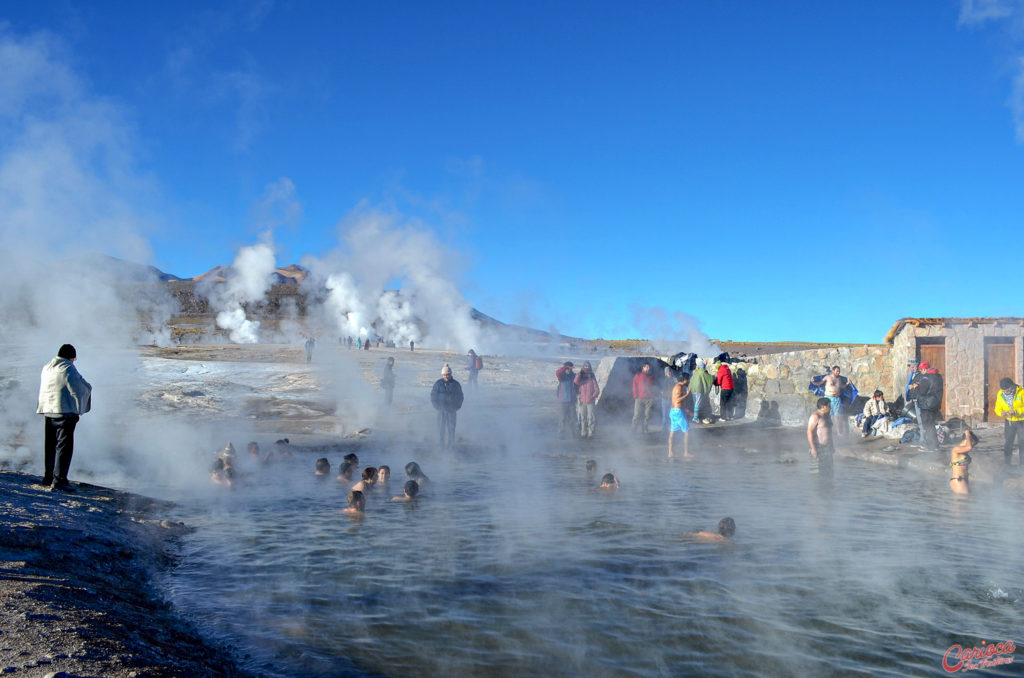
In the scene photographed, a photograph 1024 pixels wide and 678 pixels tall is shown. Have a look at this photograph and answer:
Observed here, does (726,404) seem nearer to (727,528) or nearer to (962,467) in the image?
(962,467)

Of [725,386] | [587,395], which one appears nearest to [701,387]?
[725,386]

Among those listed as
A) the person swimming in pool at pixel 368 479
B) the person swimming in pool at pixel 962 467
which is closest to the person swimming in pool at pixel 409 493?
the person swimming in pool at pixel 368 479

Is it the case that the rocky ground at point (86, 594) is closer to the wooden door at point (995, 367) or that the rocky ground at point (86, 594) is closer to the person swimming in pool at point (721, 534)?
the person swimming in pool at point (721, 534)

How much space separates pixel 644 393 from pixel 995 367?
739 cm

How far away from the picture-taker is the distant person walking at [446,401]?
43.6 feet

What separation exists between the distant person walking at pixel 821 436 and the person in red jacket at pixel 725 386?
6599 mm

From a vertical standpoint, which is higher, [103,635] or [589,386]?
[589,386]

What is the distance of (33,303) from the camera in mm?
13992

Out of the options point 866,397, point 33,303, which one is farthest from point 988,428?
point 33,303

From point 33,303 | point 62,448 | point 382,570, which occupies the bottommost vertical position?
point 382,570

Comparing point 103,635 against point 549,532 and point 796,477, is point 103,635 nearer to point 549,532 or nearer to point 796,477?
point 549,532

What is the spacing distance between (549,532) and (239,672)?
13.7ft

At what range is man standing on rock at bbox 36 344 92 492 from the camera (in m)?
7.20

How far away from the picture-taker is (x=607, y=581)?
229 inches
